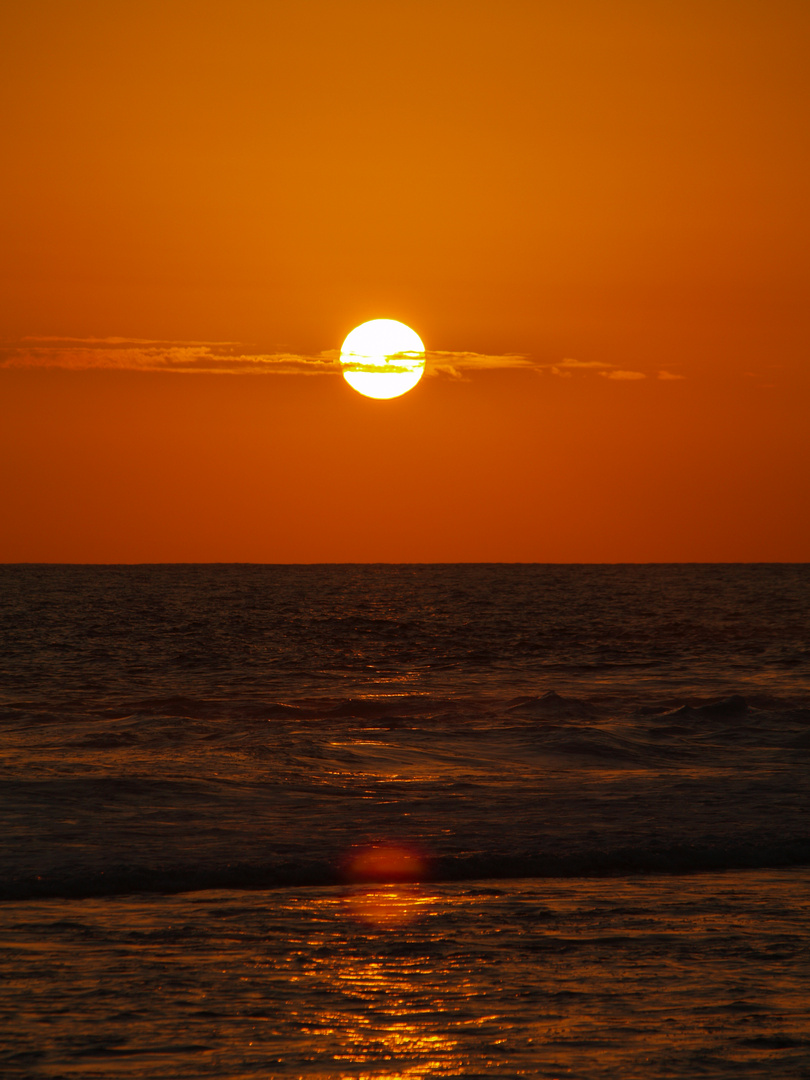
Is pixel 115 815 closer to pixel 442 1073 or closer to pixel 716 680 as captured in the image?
pixel 442 1073

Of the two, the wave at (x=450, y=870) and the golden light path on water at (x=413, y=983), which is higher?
the wave at (x=450, y=870)

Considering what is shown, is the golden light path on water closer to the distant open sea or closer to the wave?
the distant open sea

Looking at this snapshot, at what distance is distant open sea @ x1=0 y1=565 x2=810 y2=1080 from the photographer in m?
6.00

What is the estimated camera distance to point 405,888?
31.2 feet

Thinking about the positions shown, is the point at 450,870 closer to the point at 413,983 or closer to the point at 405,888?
the point at 405,888

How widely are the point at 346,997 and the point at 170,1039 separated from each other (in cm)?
115

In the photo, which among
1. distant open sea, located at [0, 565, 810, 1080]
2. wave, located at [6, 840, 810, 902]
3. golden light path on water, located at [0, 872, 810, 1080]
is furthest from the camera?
wave, located at [6, 840, 810, 902]

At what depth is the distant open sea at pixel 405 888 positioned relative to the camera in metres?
6.00

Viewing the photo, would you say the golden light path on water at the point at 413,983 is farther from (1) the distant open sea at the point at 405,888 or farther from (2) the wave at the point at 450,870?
(2) the wave at the point at 450,870

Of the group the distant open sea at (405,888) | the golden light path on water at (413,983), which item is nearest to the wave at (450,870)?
the distant open sea at (405,888)

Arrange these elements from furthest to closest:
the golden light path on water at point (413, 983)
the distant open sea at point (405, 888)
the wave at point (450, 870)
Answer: the wave at point (450, 870), the distant open sea at point (405, 888), the golden light path on water at point (413, 983)

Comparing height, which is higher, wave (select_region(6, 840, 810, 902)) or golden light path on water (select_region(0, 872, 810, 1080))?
wave (select_region(6, 840, 810, 902))

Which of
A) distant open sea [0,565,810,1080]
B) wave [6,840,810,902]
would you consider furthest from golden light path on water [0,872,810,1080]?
wave [6,840,810,902]

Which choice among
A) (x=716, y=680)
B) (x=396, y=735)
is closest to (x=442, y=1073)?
(x=396, y=735)
